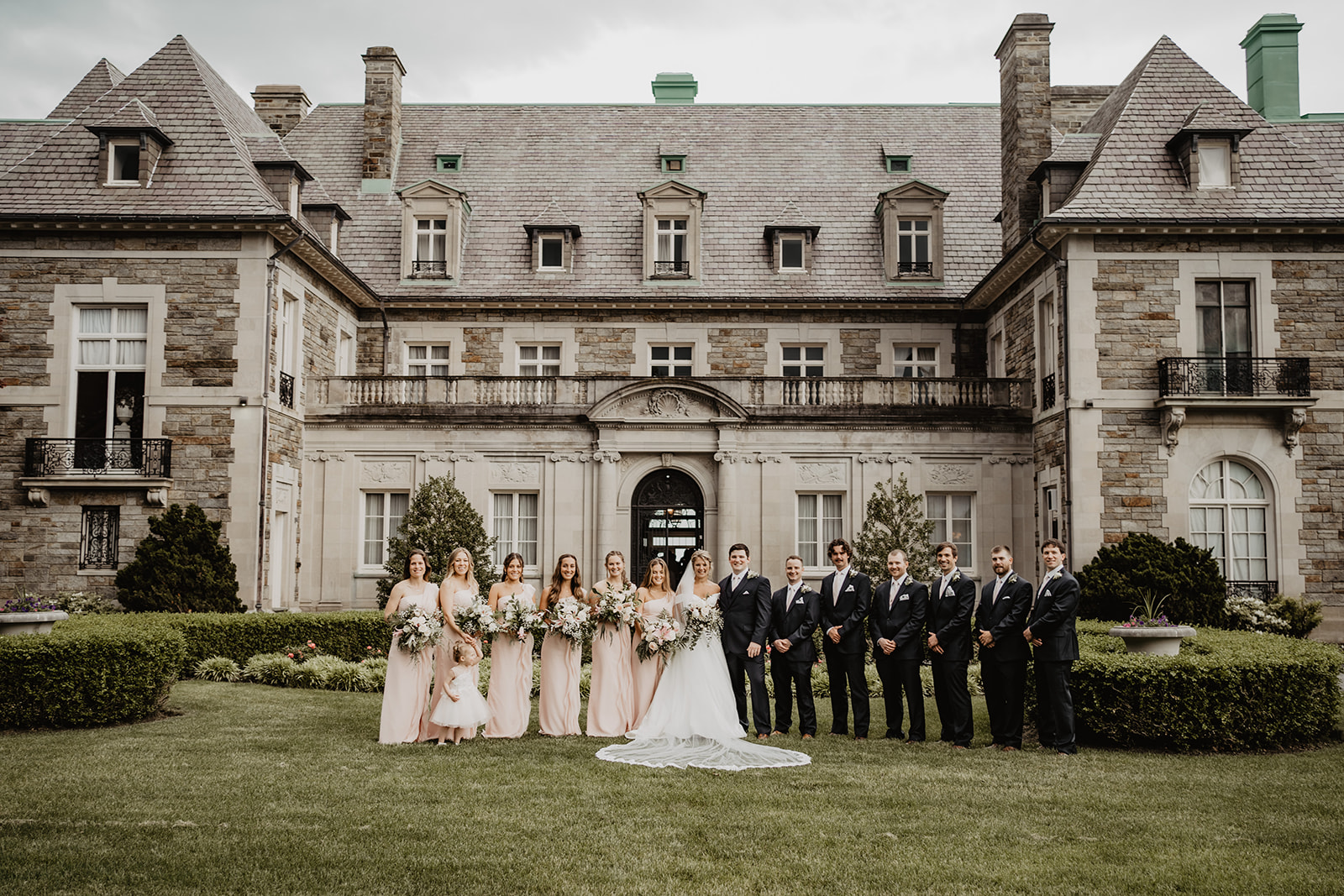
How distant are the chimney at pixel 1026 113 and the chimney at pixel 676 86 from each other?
10706mm

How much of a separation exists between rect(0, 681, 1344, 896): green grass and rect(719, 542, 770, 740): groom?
660 millimetres

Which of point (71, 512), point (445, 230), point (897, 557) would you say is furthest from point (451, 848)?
point (445, 230)

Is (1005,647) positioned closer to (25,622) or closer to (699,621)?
(699,621)

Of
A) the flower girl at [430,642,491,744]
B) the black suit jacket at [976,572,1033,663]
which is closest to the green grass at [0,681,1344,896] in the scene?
the flower girl at [430,642,491,744]

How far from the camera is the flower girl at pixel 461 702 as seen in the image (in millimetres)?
9844

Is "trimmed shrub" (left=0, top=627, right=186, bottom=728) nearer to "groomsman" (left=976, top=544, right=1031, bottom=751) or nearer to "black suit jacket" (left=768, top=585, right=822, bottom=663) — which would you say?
"black suit jacket" (left=768, top=585, right=822, bottom=663)

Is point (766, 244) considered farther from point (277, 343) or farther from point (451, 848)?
point (451, 848)

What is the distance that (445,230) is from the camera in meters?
25.7

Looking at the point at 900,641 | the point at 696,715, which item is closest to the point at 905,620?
the point at 900,641

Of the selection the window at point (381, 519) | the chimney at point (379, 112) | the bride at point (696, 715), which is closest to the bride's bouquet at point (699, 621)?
the bride at point (696, 715)

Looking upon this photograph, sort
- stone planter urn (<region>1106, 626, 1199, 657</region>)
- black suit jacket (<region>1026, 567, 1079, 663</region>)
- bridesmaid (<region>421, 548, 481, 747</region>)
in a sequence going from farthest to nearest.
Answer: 1. stone planter urn (<region>1106, 626, 1199, 657</region>)
2. bridesmaid (<region>421, 548, 481, 747</region>)
3. black suit jacket (<region>1026, 567, 1079, 663</region>)

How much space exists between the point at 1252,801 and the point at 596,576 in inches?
606

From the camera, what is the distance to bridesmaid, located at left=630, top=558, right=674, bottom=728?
1033 cm

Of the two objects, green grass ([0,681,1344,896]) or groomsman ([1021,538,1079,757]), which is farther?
groomsman ([1021,538,1079,757])
